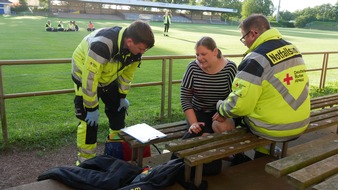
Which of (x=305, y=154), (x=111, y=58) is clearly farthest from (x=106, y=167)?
(x=305, y=154)

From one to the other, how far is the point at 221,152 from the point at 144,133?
2.74 feet

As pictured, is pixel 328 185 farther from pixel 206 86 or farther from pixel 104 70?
pixel 104 70

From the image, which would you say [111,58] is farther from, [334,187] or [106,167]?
[334,187]

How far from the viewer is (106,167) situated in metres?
2.52

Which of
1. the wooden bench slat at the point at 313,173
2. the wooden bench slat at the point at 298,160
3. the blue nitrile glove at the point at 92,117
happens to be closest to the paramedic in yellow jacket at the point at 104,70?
the blue nitrile glove at the point at 92,117

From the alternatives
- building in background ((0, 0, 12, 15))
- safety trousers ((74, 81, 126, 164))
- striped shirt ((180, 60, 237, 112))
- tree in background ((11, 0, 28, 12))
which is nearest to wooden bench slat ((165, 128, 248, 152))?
striped shirt ((180, 60, 237, 112))

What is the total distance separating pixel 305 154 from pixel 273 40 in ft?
2.86

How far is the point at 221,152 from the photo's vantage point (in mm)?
2381

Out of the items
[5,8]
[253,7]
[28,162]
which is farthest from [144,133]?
[253,7]

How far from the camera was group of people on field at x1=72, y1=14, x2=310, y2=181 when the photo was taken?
2.44m

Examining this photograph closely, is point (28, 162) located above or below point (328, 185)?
below

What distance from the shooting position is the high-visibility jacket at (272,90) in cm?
240

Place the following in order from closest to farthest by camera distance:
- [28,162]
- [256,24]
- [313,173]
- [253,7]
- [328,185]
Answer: [328,185], [313,173], [256,24], [28,162], [253,7]

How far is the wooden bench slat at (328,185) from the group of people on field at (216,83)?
703 millimetres
